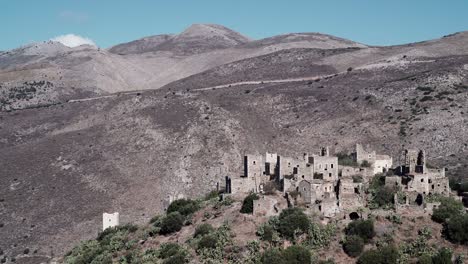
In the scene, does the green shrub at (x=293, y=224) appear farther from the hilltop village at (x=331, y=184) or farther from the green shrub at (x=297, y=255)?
the hilltop village at (x=331, y=184)

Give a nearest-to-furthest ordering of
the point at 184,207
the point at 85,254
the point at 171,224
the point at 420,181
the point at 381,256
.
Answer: the point at 381,256 → the point at 420,181 → the point at 171,224 → the point at 85,254 → the point at 184,207

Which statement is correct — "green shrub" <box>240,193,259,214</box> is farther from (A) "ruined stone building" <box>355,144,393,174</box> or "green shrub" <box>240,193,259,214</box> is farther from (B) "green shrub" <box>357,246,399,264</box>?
(A) "ruined stone building" <box>355,144,393,174</box>

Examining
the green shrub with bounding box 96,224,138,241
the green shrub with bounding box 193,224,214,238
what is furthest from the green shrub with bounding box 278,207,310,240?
the green shrub with bounding box 96,224,138,241

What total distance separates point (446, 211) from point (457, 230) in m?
1.62

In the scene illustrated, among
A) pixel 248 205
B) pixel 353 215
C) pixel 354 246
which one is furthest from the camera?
pixel 248 205

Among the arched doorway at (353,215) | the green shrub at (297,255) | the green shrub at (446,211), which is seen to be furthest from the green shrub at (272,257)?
the green shrub at (446,211)

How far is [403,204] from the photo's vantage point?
130ft

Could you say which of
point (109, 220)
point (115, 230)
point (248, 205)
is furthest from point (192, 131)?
point (248, 205)

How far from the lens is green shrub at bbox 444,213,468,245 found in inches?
1449

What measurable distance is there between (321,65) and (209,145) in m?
60.8

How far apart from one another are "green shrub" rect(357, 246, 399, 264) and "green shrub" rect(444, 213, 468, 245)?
333cm

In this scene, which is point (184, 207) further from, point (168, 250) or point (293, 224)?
point (293, 224)

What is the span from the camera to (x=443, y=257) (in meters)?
35.0

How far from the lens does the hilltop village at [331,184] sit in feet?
130
